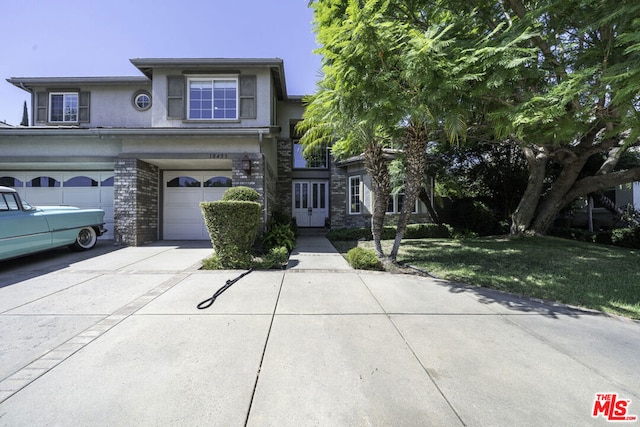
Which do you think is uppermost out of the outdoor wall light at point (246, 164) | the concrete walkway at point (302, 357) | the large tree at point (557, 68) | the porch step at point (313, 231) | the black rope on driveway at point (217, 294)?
the large tree at point (557, 68)

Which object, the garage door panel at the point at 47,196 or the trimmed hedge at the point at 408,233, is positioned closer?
the garage door panel at the point at 47,196

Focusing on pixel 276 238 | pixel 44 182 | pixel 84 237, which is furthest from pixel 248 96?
pixel 44 182

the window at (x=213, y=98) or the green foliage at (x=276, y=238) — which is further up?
the window at (x=213, y=98)

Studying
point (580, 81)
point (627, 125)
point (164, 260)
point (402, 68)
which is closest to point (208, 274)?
point (164, 260)

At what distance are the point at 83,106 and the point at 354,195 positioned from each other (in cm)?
1396

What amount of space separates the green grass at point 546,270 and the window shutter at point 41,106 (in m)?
17.1

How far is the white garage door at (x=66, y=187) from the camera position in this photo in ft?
33.0

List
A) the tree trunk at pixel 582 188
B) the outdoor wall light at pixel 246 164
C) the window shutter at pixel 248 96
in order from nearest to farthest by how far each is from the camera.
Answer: the outdoor wall light at pixel 246 164 < the tree trunk at pixel 582 188 < the window shutter at pixel 248 96

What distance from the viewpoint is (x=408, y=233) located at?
42.1ft

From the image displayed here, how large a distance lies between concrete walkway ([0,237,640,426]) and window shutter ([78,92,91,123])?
11.7m

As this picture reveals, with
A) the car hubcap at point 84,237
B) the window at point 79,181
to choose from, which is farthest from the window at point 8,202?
the window at point 79,181

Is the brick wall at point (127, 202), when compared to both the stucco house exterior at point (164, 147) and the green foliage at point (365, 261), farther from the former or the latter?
the green foliage at point (365, 261)

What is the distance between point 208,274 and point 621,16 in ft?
28.5

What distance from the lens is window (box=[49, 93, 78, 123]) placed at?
523 inches
